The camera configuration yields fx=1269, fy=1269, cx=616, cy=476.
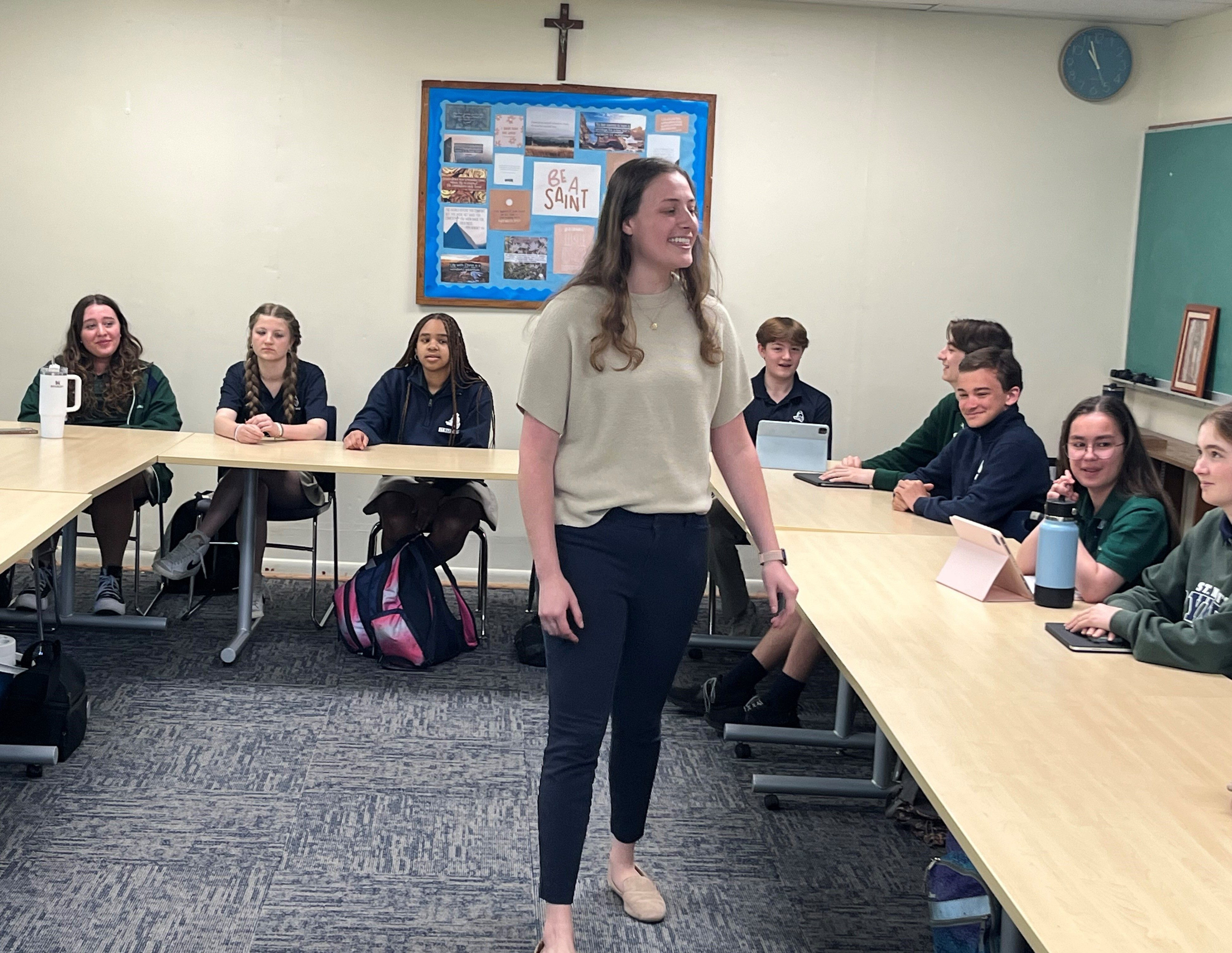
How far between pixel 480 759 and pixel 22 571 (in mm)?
2568

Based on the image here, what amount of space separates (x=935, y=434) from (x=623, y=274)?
2.50m

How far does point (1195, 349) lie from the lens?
463 cm

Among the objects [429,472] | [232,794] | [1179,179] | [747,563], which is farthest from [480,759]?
[1179,179]

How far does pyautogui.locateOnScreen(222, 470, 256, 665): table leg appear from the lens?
13.9ft

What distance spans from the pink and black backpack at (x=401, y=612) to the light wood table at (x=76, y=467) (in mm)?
692

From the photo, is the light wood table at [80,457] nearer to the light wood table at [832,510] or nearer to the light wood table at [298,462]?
the light wood table at [298,462]

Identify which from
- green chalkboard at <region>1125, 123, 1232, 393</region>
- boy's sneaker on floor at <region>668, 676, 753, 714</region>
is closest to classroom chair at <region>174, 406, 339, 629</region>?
boy's sneaker on floor at <region>668, 676, 753, 714</region>

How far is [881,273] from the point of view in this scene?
5.26 m

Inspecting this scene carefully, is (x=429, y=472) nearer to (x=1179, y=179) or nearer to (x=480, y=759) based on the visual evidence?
(x=480, y=759)

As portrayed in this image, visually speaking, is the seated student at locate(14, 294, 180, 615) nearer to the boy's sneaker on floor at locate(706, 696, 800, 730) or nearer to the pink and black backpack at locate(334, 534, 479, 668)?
the pink and black backpack at locate(334, 534, 479, 668)

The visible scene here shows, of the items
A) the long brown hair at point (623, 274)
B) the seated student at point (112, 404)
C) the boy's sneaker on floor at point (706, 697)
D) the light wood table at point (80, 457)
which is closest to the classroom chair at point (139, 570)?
the seated student at point (112, 404)

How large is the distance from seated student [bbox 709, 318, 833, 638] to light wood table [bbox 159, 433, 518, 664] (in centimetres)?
78

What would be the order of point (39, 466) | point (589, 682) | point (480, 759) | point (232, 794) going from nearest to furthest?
1. point (589, 682)
2. point (232, 794)
3. point (480, 759)
4. point (39, 466)

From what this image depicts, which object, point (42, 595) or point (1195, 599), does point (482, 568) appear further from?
point (1195, 599)
